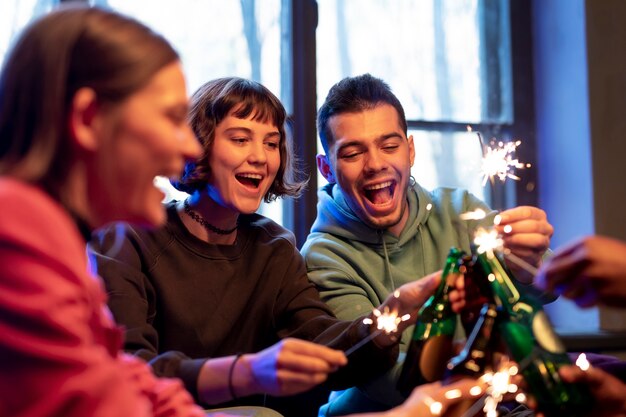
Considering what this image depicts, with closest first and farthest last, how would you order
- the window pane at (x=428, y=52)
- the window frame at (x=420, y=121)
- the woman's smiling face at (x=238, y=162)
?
the woman's smiling face at (x=238, y=162), the window frame at (x=420, y=121), the window pane at (x=428, y=52)

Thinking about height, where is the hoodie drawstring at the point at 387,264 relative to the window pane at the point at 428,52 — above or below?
below

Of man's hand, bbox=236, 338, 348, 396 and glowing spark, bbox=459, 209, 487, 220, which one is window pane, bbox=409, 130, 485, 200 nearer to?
glowing spark, bbox=459, 209, 487, 220

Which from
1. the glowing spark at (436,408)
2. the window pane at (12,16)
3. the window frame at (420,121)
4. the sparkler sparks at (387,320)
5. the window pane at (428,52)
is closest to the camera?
the glowing spark at (436,408)

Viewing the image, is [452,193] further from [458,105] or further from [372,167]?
[458,105]

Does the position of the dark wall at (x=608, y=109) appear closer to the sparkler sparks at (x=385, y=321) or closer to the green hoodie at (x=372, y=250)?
the green hoodie at (x=372, y=250)

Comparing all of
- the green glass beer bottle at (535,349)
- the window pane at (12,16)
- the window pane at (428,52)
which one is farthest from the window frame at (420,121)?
the green glass beer bottle at (535,349)

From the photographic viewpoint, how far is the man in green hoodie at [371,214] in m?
1.82

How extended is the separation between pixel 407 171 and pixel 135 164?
1.14 meters

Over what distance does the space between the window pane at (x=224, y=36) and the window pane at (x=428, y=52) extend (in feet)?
0.56

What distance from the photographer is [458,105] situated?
293cm

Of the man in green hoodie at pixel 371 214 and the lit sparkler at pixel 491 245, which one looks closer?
the lit sparkler at pixel 491 245

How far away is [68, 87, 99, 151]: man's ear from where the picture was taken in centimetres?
82

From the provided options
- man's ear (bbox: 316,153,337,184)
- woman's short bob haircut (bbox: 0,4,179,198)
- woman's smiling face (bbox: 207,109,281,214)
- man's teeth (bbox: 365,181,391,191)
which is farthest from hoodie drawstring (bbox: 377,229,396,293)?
woman's short bob haircut (bbox: 0,4,179,198)

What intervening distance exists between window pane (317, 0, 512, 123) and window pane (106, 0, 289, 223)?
0.56ft
